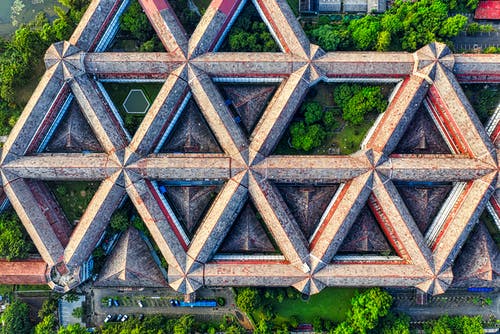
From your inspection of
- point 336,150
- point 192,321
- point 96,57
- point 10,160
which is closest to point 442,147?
point 336,150

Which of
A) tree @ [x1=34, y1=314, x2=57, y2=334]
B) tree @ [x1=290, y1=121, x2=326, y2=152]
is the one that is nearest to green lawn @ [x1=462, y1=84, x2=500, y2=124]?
tree @ [x1=290, y1=121, x2=326, y2=152]

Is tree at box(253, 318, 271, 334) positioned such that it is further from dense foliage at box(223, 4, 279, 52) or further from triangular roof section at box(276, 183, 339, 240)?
dense foliage at box(223, 4, 279, 52)

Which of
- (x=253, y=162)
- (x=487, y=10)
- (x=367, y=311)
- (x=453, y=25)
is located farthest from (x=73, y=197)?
(x=487, y=10)

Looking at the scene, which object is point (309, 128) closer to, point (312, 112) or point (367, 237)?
point (312, 112)

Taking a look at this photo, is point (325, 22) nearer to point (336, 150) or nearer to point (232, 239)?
point (336, 150)

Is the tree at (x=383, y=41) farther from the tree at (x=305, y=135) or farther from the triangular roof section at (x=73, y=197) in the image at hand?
the triangular roof section at (x=73, y=197)
